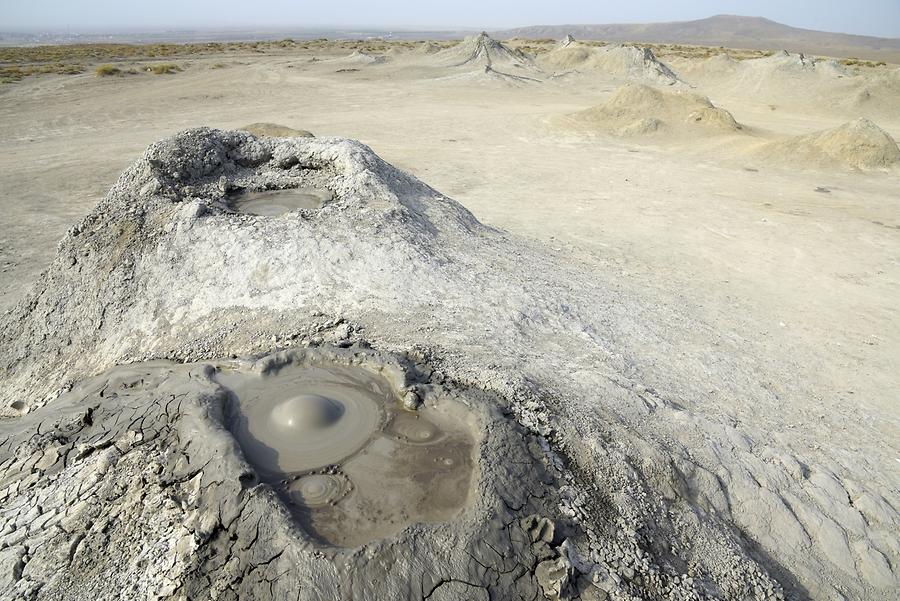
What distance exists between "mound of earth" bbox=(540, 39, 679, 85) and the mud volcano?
116 ft

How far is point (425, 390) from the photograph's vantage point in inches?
147

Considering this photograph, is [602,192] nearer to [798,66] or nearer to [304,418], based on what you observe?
[304,418]

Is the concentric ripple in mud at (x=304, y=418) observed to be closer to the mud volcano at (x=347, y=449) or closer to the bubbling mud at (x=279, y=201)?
the mud volcano at (x=347, y=449)

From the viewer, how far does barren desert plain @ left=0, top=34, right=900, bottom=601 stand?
2.77 m

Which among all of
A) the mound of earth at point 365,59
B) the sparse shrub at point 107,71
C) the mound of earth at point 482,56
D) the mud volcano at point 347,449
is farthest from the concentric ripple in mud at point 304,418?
the mound of earth at point 365,59

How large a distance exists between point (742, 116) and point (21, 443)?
28.1 m

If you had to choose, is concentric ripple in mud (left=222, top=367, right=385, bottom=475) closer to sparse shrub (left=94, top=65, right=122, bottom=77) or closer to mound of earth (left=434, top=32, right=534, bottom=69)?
sparse shrub (left=94, top=65, right=122, bottom=77)

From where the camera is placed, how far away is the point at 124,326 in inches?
212

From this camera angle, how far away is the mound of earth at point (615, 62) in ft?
113

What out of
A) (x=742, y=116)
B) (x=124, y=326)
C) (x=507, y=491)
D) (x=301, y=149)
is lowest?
(x=742, y=116)

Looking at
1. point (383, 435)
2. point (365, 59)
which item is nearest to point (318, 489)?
point (383, 435)

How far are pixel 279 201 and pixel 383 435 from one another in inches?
186

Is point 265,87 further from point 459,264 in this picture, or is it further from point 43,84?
point 459,264

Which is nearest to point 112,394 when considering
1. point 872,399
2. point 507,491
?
point 507,491
